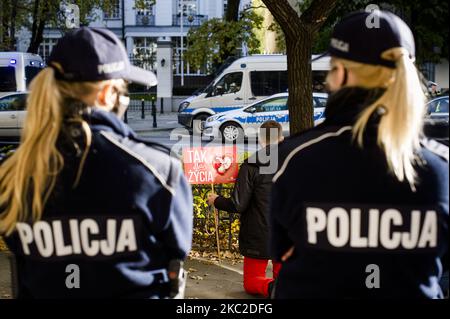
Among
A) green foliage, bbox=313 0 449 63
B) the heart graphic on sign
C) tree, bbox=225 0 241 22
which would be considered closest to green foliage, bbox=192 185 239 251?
the heart graphic on sign

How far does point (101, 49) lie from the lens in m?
2.52

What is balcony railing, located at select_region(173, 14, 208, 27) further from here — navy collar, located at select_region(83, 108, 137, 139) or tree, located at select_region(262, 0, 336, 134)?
navy collar, located at select_region(83, 108, 137, 139)

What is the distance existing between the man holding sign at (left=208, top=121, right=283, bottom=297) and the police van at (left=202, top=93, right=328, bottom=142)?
43.1 feet

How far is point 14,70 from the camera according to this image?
2350 cm

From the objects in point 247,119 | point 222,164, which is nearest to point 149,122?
point 247,119

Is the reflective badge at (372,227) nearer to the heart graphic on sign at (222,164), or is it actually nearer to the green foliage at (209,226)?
the heart graphic on sign at (222,164)

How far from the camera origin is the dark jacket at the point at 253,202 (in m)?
5.62

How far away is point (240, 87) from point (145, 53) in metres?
22.9

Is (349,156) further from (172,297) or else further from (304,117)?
(304,117)

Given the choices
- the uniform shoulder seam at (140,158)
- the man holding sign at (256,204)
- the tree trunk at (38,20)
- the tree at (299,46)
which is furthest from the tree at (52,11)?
the uniform shoulder seam at (140,158)

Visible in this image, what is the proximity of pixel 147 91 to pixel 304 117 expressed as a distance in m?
32.5

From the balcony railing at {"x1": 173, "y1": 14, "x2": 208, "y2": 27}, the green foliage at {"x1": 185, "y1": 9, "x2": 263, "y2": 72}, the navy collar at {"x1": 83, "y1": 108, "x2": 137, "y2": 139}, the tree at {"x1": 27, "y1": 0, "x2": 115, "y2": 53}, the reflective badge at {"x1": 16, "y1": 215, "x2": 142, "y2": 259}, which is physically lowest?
the reflective badge at {"x1": 16, "y1": 215, "x2": 142, "y2": 259}

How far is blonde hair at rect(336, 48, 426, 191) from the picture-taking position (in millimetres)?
2291

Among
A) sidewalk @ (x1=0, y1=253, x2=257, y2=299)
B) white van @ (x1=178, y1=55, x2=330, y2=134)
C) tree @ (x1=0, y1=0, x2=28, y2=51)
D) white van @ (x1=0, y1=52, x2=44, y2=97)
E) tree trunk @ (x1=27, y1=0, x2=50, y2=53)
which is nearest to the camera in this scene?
sidewalk @ (x1=0, y1=253, x2=257, y2=299)
